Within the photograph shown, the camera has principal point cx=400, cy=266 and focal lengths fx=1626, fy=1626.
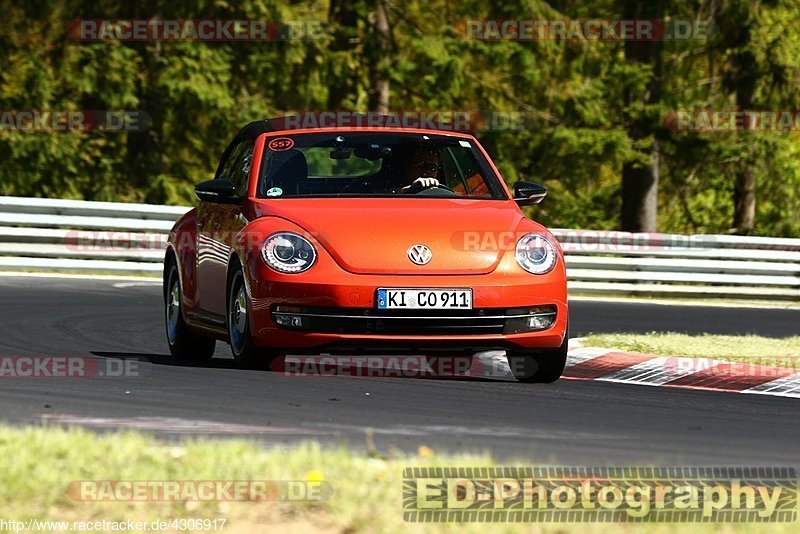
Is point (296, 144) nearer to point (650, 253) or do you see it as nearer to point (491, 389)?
point (491, 389)

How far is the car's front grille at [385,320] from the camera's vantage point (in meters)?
9.33

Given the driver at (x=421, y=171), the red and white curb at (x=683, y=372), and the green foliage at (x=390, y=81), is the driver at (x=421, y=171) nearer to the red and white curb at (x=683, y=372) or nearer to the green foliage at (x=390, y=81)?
the red and white curb at (x=683, y=372)

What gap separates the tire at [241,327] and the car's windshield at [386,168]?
0.65 m

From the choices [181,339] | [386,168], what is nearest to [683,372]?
[386,168]

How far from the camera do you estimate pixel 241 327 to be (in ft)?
32.4

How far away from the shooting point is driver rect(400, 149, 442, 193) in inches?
419

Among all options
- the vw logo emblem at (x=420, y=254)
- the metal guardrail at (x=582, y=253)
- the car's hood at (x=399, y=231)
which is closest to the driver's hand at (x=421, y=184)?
the car's hood at (x=399, y=231)

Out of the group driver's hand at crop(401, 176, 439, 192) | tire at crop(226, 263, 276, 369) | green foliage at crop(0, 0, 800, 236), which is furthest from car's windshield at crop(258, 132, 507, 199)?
green foliage at crop(0, 0, 800, 236)

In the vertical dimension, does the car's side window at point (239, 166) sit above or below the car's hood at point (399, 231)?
above

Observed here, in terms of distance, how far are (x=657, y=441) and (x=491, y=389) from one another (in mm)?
2163

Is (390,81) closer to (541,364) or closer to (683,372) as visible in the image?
(683,372)

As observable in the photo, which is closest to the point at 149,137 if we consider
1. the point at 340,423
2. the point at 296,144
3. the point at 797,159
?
the point at 797,159

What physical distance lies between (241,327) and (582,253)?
13879mm

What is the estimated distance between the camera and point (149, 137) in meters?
31.5
